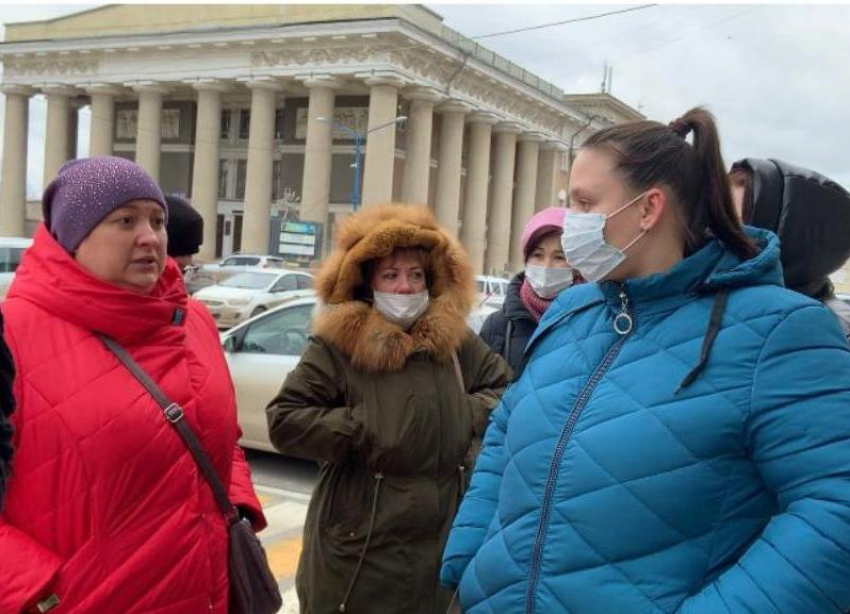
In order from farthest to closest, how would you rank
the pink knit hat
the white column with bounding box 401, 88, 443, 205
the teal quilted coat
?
the white column with bounding box 401, 88, 443, 205
the pink knit hat
the teal quilted coat

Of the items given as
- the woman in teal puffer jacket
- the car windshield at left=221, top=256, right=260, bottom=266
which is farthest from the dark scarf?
the car windshield at left=221, top=256, right=260, bottom=266

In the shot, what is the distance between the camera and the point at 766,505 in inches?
66.3

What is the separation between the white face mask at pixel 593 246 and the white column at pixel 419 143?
1757 inches

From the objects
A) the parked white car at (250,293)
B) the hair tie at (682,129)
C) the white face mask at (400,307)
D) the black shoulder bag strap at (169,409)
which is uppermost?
the hair tie at (682,129)

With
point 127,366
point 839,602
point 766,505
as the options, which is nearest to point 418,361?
point 127,366

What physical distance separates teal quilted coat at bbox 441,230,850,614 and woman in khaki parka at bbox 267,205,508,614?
960 millimetres

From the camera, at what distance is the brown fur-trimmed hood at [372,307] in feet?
10.0

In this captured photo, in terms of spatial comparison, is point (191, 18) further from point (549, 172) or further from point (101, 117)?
point (549, 172)

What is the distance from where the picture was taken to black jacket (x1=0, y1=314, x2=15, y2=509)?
1.87m

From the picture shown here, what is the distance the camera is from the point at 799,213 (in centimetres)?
224

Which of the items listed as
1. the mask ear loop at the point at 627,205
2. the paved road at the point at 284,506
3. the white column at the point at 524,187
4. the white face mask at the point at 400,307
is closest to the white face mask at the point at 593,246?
the mask ear loop at the point at 627,205

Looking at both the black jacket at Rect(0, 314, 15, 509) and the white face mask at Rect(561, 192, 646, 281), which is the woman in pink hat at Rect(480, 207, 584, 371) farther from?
the black jacket at Rect(0, 314, 15, 509)

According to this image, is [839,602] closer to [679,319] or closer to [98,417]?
[679,319]

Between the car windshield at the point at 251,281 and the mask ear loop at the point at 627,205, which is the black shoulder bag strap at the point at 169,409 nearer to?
the mask ear loop at the point at 627,205
